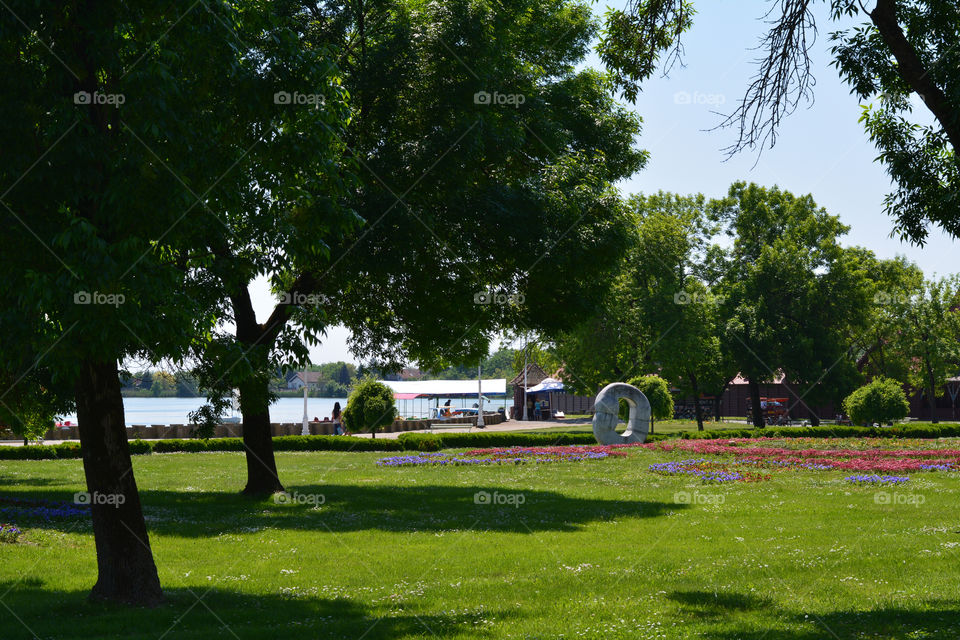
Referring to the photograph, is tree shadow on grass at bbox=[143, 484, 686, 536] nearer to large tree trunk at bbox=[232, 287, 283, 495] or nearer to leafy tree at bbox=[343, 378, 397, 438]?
large tree trunk at bbox=[232, 287, 283, 495]

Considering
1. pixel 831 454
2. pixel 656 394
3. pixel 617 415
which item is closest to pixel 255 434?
pixel 831 454

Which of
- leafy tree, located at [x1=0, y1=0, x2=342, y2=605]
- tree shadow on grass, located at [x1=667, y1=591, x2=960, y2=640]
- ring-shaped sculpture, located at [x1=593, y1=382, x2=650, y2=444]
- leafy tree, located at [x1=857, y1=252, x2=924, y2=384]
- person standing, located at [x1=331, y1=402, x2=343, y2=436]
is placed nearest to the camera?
leafy tree, located at [x1=0, y1=0, x2=342, y2=605]

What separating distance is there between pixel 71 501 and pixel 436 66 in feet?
41.6

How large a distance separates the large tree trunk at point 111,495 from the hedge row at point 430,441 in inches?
1119

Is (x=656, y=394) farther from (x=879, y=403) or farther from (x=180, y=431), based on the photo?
(x=180, y=431)

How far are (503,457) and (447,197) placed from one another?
16806 millimetres

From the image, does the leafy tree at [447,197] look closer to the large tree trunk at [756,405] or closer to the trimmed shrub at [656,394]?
the trimmed shrub at [656,394]

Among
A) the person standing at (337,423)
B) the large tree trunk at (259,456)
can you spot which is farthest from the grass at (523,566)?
the person standing at (337,423)

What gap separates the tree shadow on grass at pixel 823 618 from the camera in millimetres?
8133

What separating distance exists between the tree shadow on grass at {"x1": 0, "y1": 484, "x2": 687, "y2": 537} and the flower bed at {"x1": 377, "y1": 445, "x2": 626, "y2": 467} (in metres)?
8.69

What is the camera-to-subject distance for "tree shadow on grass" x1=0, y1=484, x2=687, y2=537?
1580cm

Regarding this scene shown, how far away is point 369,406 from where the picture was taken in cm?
4069

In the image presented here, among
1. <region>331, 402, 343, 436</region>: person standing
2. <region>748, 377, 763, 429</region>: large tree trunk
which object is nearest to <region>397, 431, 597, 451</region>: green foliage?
<region>331, 402, 343, 436</region>: person standing

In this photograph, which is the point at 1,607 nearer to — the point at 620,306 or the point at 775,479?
the point at 775,479
